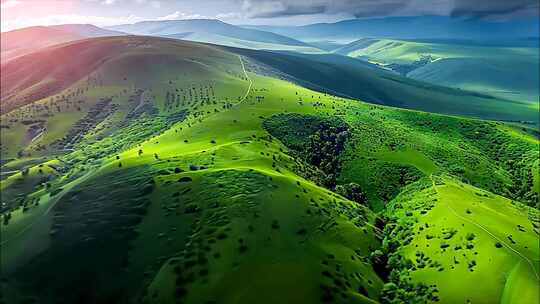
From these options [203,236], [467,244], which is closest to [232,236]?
[203,236]

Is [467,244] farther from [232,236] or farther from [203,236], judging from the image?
[203,236]

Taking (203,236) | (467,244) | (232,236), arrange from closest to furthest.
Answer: (232,236) → (203,236) → (467,244)

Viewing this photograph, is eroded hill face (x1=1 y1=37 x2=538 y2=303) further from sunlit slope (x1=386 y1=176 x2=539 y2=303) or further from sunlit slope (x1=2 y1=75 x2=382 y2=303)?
sunlit slope (x1=386 y1=176 x2=539 y2=303)

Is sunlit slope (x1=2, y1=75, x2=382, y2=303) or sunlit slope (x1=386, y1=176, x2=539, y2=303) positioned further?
sunlit slope (x1=386, y1=176, x2=539, y2=303)

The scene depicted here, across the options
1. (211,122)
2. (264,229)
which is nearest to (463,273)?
(264,229)

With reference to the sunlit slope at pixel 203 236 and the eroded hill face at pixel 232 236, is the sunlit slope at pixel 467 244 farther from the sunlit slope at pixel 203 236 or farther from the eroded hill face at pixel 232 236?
the sunlit slope at pixel 203 236

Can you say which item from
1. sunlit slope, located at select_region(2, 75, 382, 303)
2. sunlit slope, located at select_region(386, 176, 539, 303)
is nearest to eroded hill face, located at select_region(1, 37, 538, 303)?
sunlit slope, located at select_region(2, 75, 382, 303)

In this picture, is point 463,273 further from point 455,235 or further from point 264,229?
point 264,229

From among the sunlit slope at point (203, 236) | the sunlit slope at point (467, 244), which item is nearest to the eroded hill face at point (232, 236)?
the sunlit slope at point (203, 236)

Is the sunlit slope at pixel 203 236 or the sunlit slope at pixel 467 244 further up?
the sunlit slope at pixel 203 236

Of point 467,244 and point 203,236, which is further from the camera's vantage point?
point 467,244
